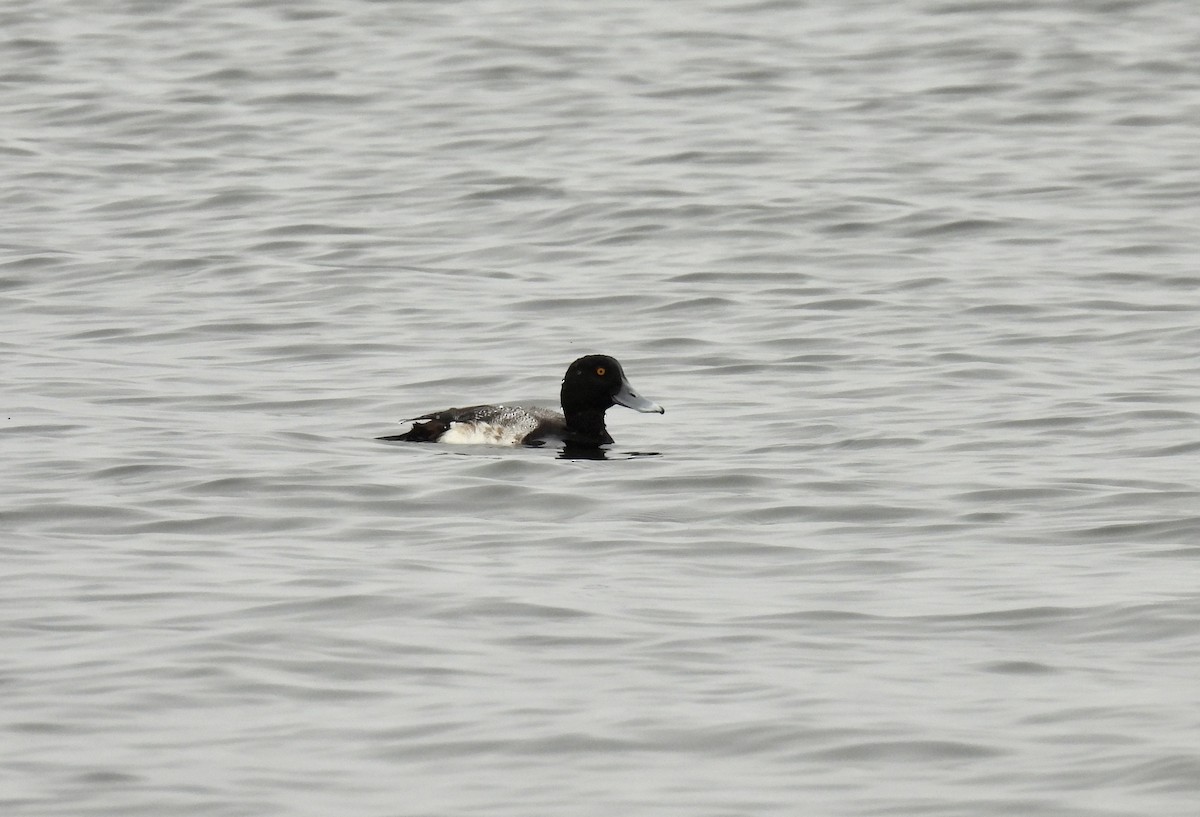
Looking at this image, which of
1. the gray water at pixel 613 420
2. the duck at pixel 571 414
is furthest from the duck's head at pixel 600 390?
the gray water at pixel 613 420

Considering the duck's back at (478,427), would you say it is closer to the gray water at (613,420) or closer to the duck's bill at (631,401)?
the gray water at (613,420)

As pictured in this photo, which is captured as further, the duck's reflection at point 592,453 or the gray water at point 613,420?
the duck's reflection at point 592,453

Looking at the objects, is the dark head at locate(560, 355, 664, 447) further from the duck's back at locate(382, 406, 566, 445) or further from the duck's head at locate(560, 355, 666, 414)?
the duck's back at locate(382, 406, 566, 445)

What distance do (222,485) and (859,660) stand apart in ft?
13.4

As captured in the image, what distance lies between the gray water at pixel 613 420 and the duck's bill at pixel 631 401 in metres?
0.23

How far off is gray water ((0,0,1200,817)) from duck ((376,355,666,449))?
9.1 inches

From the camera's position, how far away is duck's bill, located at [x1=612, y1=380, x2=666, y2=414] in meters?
12.9

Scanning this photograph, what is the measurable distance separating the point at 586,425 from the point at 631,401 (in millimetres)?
270

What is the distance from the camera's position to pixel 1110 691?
7.48 meters

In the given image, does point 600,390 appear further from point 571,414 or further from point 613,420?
point 613,420

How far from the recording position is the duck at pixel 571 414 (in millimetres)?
12406

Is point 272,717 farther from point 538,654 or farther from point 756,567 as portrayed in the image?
point 756,567

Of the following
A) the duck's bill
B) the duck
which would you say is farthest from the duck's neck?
the duck's bill

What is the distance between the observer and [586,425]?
42.5ft
